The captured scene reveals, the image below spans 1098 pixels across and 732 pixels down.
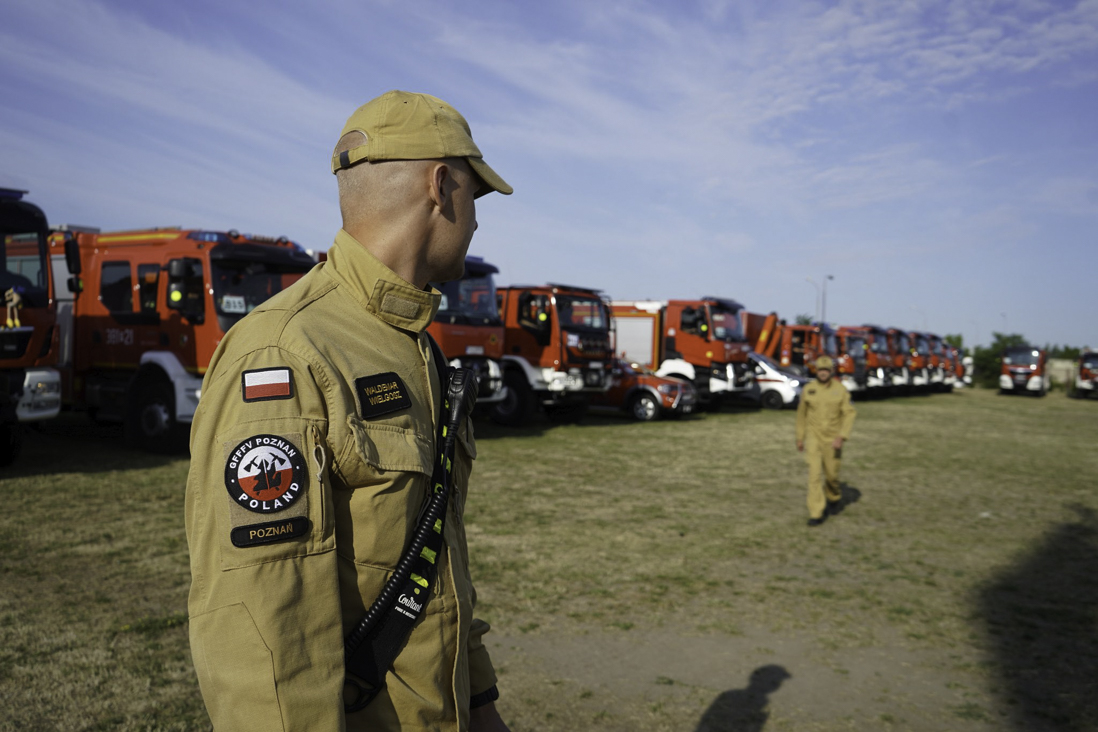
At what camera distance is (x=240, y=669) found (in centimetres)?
120

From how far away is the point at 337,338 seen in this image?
142 centimetres

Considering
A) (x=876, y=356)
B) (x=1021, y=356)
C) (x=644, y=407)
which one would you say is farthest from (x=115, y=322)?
(x=1021, y=356)

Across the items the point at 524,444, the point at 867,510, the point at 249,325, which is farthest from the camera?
the point at 524,444

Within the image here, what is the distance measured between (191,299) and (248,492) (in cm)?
985

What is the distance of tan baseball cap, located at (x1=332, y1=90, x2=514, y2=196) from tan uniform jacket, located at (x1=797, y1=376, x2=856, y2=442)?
752cm

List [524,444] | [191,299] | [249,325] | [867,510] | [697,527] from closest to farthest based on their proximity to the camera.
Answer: [249,325], [697,527], [867,510], [191,299], [524,444]

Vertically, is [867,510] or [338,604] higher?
[338,604]

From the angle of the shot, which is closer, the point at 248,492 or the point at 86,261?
the point at 248,492

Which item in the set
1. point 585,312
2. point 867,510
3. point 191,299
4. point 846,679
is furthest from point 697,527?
point 585,312

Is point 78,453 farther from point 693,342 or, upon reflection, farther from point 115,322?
point 693,342

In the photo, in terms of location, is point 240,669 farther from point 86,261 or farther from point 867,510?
point 86,261

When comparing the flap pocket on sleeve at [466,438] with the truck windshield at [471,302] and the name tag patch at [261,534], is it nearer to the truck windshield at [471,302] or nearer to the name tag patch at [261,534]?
the name tag patch at [261,534]

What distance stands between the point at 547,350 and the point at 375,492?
14503mm

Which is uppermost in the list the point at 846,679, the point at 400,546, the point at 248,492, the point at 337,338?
the point at 337,338
